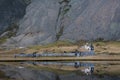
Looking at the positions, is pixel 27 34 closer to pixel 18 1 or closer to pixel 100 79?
pixel 18 1

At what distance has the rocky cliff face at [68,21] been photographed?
151375 millimetres

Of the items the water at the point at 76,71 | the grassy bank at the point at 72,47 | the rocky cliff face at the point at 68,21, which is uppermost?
the rocky cliff face at the point at 68,21

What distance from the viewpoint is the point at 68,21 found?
16900 centimetres

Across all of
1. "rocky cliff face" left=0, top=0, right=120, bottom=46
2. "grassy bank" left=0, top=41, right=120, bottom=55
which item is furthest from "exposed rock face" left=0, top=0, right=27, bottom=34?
"grassy bank" left=0, top=41, right=120, bottom=55

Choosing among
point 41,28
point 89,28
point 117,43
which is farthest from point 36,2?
point 117,43

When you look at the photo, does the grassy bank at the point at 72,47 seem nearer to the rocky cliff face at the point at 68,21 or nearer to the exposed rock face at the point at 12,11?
the rocky cliff face at the point at 68,21

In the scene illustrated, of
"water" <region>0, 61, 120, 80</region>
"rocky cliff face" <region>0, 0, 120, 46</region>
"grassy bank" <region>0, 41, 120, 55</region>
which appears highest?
"rocky cliff face" <region>0, 0, 120, 46</region>

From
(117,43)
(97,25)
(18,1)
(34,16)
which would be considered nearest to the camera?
(117,43)

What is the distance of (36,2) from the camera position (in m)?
190

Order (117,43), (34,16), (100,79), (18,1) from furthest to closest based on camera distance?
(18,1) → (34,16) → (117,43) → (100,79)

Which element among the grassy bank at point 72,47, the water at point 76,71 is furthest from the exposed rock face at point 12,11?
the water at point 76,71

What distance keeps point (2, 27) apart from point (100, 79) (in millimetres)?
147003

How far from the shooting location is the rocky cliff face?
151m

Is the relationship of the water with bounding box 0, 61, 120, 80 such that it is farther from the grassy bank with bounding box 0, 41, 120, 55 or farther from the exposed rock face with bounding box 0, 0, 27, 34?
the exposed rock face with bounding box 0, 0, 27, 34
